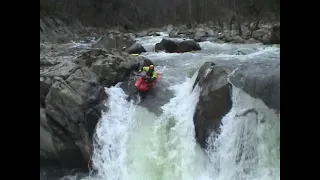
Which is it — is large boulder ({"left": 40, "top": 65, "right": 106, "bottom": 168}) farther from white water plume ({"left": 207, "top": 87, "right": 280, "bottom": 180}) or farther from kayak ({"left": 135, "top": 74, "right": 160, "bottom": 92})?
white water plume ({"left": 207, "top": 87, "right": 280, "bottom": 180})

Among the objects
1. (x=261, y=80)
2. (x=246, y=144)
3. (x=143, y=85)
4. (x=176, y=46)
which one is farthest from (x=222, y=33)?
(x=246, y=144)

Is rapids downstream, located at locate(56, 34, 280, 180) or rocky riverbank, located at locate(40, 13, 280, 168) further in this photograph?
rapids downstream, located at locate(56, 34, 280, 180)

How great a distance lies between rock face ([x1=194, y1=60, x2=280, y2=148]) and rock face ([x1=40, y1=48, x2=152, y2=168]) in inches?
22.7

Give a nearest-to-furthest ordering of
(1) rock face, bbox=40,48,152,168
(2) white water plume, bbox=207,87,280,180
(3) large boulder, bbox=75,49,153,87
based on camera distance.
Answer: (2) white water plume, bbox=207,87,280,180, (1) rock face, bbox=40,48,152,168, (3) large boulder, bbox=75,49,153,87

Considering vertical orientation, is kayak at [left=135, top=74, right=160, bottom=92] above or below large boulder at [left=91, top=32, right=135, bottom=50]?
below

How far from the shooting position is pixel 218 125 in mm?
3186

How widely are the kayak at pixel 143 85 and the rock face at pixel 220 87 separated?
0.39m

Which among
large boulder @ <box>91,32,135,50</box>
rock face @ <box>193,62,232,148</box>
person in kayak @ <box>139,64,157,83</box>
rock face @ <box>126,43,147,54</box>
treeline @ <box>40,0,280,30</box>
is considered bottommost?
rock face @ <box>193,62,232,148</box>

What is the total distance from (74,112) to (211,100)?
121cm

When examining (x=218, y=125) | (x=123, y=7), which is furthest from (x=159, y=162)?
(x=123, y=7)

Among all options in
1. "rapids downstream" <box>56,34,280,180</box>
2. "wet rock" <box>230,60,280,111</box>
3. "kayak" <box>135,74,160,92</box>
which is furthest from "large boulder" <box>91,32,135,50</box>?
"wet rock" <box>230,60,280,111</box>

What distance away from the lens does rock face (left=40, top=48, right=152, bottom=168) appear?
10.1 feet
